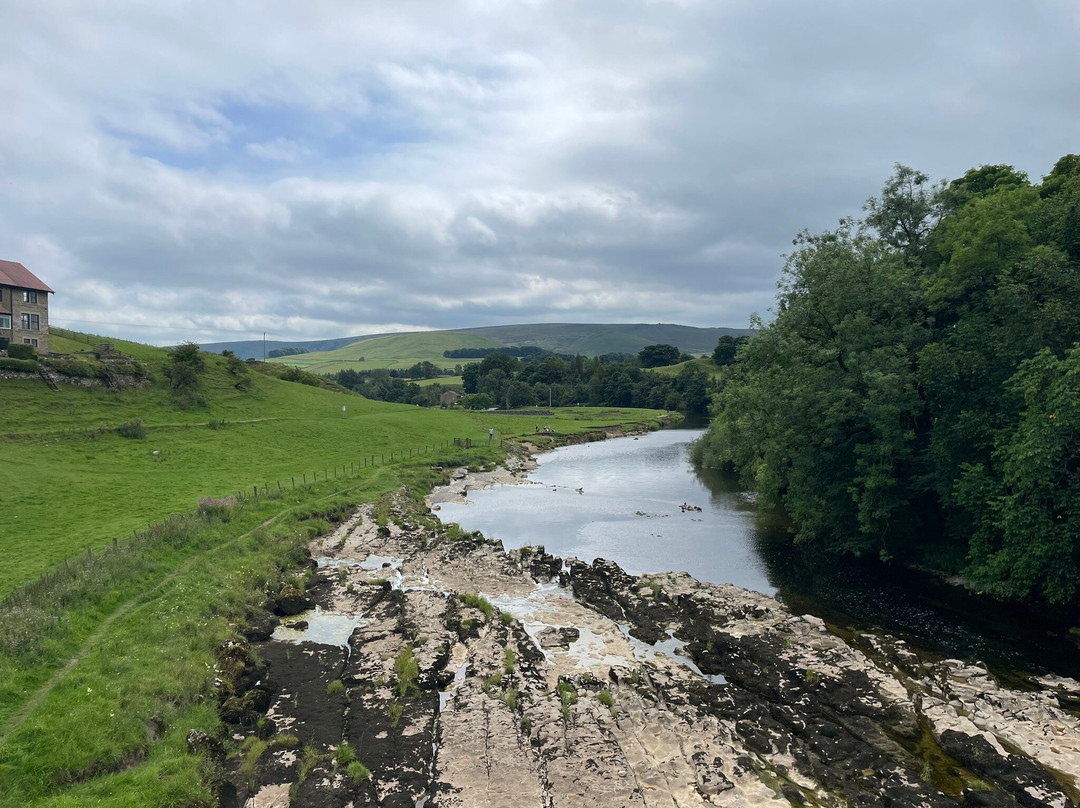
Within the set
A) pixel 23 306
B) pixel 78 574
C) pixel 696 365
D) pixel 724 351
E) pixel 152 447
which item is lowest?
pixel 78 574

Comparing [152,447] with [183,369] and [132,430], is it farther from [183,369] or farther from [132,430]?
[183,369]

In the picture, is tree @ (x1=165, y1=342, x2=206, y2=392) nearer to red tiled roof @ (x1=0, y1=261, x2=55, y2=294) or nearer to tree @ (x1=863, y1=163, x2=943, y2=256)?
red tiled roof @ (x1=0, y1=261, x2=55, y2=294)

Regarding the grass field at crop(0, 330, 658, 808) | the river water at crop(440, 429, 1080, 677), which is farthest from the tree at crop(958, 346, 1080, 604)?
the grass field at crop(0, 330, 658, 808)

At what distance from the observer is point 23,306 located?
223 ft

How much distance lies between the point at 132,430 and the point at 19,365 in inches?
638

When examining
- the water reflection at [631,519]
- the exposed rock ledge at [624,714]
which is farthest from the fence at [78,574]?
the water reflection at [631,519]

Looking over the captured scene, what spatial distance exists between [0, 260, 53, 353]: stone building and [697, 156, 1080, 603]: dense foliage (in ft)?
239

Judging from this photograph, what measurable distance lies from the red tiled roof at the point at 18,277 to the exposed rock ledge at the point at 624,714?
64727 millimetres

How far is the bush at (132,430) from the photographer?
2216 inches

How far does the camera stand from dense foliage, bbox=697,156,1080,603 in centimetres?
2422

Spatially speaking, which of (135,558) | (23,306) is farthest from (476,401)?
(135,558)

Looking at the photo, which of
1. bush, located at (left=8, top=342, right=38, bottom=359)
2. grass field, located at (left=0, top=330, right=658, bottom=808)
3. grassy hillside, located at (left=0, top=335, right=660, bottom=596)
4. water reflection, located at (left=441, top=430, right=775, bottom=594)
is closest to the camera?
grass field, located at (left=0, top=330, right=658, bottom=808)

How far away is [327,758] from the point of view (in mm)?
16281

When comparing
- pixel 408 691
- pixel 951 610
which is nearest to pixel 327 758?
pixel 408 691
